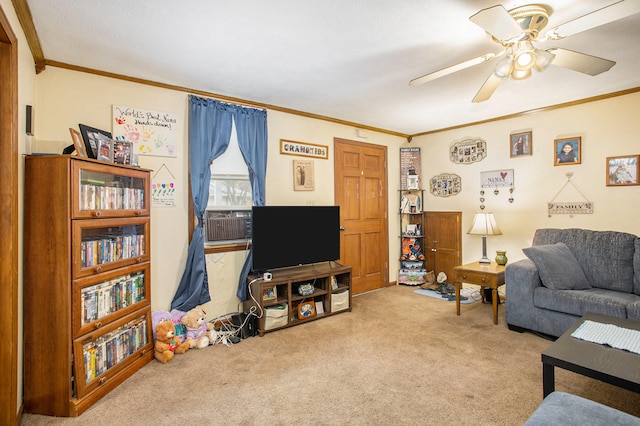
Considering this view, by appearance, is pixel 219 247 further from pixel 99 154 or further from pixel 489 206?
pixel 489 206

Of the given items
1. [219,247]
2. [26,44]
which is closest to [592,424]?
[219,247]

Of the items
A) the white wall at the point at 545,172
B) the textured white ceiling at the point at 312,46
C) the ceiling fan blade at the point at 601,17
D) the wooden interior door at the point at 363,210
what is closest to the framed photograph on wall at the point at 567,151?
the white wall at the point at 545,172

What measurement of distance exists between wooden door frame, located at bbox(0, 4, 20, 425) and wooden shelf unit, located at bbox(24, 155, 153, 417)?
186 mm

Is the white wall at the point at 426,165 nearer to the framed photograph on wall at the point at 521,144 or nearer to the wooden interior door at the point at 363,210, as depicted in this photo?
the framed photograph on wall at the point at 521,144

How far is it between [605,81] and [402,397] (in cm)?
338

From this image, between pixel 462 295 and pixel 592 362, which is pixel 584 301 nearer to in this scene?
pixel 592 362

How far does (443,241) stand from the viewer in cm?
487

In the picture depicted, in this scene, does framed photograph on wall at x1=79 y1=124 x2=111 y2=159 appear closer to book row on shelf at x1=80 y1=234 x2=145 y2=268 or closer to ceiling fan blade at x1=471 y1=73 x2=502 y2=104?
book row on shelf at x1=80 y1=234 x2=145 y2=268

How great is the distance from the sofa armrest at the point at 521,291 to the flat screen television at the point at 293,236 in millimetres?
1792

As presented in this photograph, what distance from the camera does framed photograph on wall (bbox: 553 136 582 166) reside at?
143 inches

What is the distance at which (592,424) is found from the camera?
3.86 ft

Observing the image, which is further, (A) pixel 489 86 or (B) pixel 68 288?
(A) pixel 489 86

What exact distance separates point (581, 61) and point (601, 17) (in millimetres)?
494

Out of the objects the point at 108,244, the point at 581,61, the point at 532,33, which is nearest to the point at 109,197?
the point at 108,244
